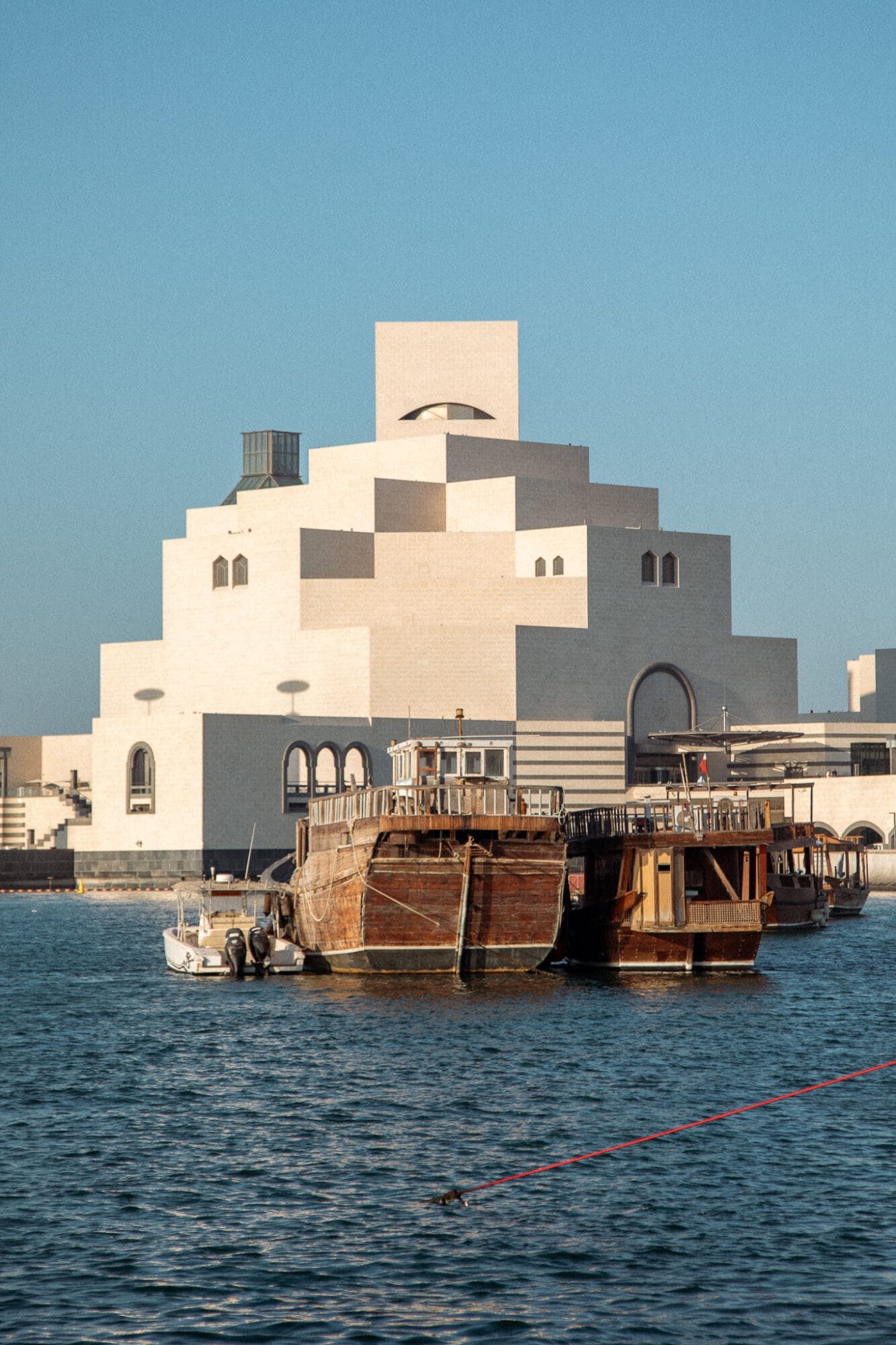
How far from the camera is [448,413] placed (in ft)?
399

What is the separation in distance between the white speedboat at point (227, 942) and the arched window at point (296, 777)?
4616 centimetres

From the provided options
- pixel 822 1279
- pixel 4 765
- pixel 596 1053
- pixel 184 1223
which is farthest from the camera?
pixel 4 765

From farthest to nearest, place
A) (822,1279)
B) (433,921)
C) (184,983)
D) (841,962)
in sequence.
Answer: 1. (841,962)
2. (184,983)
3. (433,921)
4. (822,1279)

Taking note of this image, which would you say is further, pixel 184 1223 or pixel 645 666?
pixel 645 666

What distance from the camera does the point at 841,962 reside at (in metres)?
57.2

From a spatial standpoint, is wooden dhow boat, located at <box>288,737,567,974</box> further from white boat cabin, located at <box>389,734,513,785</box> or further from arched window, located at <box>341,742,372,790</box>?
arched window, located at <box>341,742,372,790</box>

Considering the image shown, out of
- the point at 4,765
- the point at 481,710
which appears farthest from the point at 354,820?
the point at 4,765

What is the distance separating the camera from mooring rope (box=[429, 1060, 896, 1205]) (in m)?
23.2

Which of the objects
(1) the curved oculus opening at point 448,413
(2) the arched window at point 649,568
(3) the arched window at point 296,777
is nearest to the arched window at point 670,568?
(2) the arched window at point 649,568

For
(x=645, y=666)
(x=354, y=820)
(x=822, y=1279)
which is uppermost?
(x=645, y=666)

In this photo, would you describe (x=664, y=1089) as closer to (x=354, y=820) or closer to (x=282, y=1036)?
(x=282, y=1036)

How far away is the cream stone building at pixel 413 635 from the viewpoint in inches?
4092

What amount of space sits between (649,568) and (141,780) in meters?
33.2

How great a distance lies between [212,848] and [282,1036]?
207 ft
